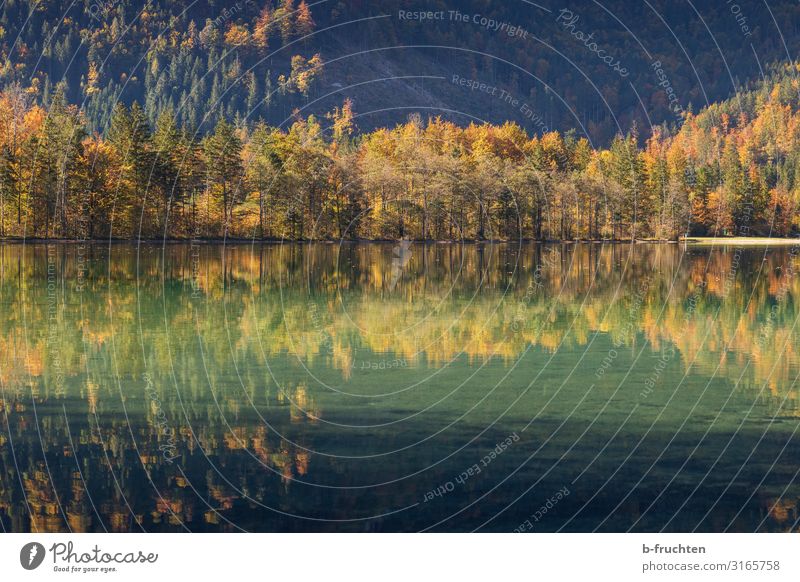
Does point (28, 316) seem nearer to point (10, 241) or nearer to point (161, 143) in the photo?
point (10, 241)

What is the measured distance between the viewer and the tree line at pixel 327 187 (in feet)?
265

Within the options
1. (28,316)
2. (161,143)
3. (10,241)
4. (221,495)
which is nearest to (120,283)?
(28,316)

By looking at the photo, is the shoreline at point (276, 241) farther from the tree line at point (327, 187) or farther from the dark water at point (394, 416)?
the dark water at point (394, 416)

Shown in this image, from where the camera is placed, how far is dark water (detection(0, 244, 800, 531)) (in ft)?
40.2

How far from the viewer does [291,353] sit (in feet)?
73.3

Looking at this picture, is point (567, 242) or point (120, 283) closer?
point (120, 283)

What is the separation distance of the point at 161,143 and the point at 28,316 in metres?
61.4

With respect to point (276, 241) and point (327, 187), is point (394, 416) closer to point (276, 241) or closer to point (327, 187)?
point (276, 241)

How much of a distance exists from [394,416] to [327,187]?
263 ft
